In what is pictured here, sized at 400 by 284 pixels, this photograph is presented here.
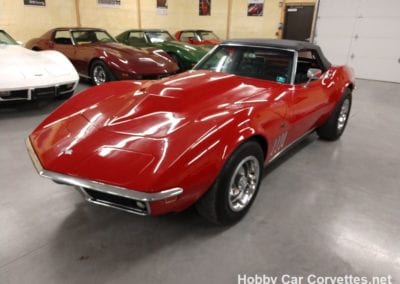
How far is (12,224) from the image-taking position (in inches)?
78.0

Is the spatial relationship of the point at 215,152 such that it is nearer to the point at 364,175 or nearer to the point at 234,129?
the point at 234,129

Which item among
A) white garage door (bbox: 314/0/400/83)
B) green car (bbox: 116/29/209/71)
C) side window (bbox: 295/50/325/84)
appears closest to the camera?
side window (bbox: 295/50/325/84)

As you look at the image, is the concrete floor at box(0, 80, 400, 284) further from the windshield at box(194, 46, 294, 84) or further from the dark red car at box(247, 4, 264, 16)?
the dark red car at box(247, 4, 264, 16)

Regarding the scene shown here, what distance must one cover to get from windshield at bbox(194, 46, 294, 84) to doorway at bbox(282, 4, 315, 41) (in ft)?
27.8

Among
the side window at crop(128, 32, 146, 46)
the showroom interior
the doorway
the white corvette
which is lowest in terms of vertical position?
the showroom interior

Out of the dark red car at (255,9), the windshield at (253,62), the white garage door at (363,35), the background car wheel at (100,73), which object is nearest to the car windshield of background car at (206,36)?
the dark red car at (255,9)

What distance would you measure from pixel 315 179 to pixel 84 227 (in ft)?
6.56

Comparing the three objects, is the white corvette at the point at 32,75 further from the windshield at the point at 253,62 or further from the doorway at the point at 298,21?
the doorway at the point at 298,21

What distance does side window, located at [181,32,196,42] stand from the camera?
29.2 ft

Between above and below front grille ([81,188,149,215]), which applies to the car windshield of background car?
above

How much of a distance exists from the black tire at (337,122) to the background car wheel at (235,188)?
1772 mm

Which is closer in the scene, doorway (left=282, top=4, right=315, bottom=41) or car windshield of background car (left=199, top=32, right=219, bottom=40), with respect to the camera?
car windshield of background car (left=199, top=32, right=219, bottom=40)

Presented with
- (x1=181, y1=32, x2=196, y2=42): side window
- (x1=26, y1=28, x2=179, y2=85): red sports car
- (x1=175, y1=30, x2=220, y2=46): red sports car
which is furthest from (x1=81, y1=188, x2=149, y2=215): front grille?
(x1=181, y1=32, x2=196, y2=42): side window

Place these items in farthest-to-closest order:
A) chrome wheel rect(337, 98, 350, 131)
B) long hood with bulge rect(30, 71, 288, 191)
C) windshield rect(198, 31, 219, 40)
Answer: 1. windshield rect(198, 31, 219, 40)
2. chrome wheel rect(337, 98, 350, 131)
3. long hood with bulge rect(30, 71, 288, 191)
